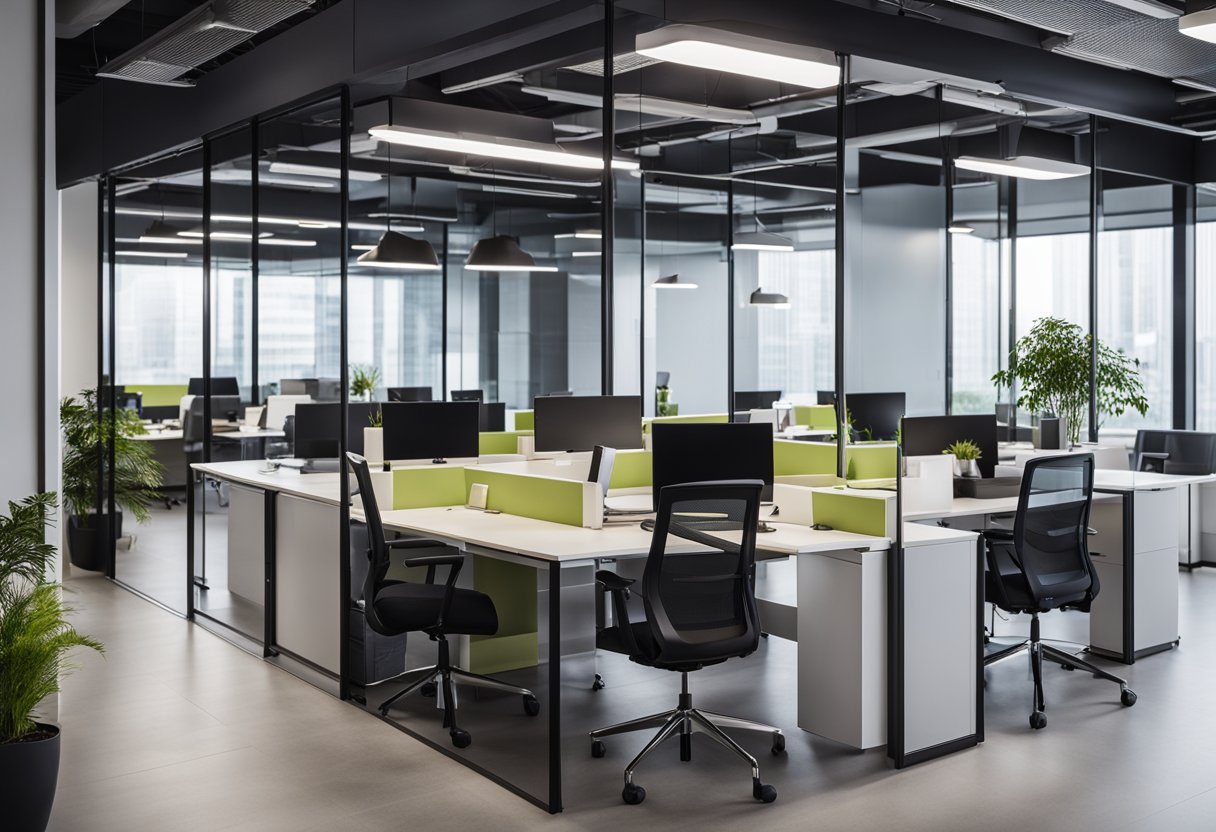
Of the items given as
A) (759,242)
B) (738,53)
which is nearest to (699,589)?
(738,53)

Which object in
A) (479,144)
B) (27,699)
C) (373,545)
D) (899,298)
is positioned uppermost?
(479,144)

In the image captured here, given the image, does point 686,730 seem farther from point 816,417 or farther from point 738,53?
point 816,417

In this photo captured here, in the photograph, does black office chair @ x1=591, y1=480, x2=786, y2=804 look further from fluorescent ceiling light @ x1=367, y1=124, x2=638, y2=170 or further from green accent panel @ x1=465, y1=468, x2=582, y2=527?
fluorescent ceiling light @ x1=367, y1=124, x2=638, y2=170

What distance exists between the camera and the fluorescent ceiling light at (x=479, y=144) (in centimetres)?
600

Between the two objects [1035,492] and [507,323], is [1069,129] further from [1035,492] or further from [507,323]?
[507,323]

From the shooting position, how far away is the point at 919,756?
4.65 metres

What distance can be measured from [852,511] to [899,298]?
9670 millimetres

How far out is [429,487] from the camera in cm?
590

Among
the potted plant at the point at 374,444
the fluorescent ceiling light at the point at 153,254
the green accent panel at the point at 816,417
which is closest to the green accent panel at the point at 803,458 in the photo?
the potted plant at the point at 374,444

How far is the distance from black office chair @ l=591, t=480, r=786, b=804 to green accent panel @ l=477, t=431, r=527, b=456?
11.2 feet

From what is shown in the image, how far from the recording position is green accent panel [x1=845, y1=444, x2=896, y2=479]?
241 inches

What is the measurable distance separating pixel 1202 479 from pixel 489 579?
4547mm

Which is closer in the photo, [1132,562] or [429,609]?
[429,609]

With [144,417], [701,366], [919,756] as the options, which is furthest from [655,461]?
[701,366]
